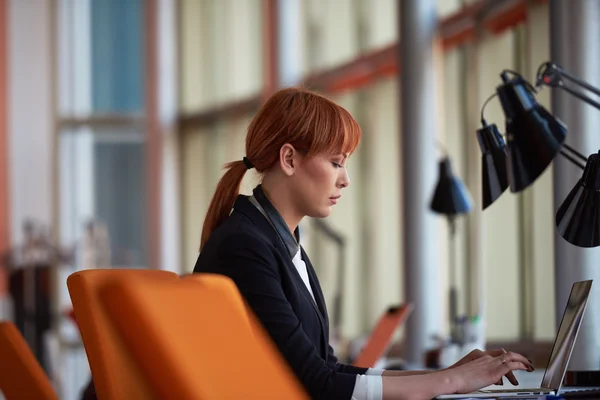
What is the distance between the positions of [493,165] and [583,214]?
32 centimetres

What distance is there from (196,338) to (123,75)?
1054 centimetres

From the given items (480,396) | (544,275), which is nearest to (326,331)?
(480,396)

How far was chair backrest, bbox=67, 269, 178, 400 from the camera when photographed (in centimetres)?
189

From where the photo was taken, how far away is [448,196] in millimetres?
3936

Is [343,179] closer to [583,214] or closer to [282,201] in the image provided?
[282,201]

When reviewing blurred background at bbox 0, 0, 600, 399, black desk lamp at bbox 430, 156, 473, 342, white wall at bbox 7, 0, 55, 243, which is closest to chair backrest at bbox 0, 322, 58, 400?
blurred background at bbox 0, 0, 600, 399

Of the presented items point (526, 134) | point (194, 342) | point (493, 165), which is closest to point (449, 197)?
point (493, 165)

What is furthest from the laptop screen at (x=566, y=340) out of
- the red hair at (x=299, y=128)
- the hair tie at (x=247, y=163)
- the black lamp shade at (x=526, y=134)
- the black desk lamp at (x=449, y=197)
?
the black desk lamp at (x=449, y=197)

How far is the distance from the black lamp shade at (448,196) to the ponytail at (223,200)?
1.94 m

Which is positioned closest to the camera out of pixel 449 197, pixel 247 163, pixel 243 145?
pixel 247 163

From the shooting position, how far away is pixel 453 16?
17.9ft

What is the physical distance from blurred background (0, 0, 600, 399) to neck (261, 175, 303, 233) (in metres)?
1.09

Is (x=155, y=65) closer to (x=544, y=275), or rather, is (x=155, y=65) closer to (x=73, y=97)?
(x=73, y=97)

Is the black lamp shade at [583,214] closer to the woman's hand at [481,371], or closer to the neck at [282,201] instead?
the woman's hand at [481,371]
